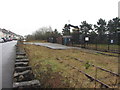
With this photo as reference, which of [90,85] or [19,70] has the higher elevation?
[19,70]

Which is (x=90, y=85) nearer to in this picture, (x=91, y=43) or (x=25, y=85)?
(x=25, y=85)

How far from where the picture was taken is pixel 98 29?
34.2m

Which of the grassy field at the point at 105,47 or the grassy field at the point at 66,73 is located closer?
the grassy field at the point at 66,73

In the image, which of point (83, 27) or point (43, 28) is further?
point (43, 28)

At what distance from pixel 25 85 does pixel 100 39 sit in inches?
594

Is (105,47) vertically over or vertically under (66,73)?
over

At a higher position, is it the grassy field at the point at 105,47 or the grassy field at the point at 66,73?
the grassy field at the point at 105,47

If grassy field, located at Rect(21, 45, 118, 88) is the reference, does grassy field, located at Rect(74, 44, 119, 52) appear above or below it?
above

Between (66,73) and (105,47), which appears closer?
(66,73)

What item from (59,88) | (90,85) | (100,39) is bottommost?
(90,85)

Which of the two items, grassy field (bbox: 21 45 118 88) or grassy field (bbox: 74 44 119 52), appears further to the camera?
grassy field (bbox: 74 44 119 52)

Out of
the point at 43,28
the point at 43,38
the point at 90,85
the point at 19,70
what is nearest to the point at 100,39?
the point at 90,85

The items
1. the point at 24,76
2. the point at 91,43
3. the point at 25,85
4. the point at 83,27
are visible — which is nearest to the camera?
the point at 25,85

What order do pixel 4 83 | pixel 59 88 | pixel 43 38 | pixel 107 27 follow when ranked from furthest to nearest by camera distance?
1. pixel 43 38
2. pixel 107 27
3. pixel 4 83
4. pixel 59 88
